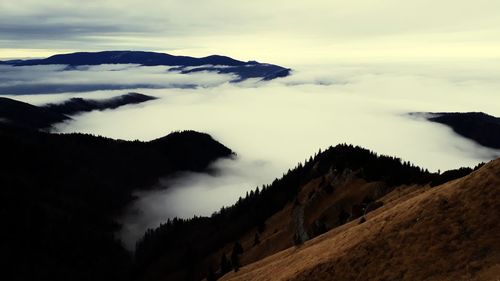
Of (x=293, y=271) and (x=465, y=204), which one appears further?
(x=293, y=271)

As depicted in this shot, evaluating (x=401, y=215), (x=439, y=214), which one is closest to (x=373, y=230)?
(x=401, y=215)

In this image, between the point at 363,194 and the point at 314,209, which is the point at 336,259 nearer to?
the point at 363,194

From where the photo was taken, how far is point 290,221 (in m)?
192

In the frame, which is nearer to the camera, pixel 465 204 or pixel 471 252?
pixel 471 252

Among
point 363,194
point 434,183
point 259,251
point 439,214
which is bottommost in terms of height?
point 259,251

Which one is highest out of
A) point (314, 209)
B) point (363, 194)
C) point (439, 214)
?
point (439, 214)

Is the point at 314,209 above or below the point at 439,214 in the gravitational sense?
below

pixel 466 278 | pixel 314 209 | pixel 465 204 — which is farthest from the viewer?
pixel 314 209

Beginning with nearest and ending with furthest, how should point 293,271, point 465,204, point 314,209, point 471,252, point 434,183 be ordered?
point 471,252, point 465,204, point 293,271, point 434,183, point 314,209

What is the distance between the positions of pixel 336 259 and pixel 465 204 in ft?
68.8

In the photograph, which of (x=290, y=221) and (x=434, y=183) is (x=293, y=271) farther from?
(x=290, y=221)

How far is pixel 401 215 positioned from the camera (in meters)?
72.0

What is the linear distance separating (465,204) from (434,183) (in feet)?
219

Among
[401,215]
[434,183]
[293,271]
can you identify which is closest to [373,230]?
[401,215]
